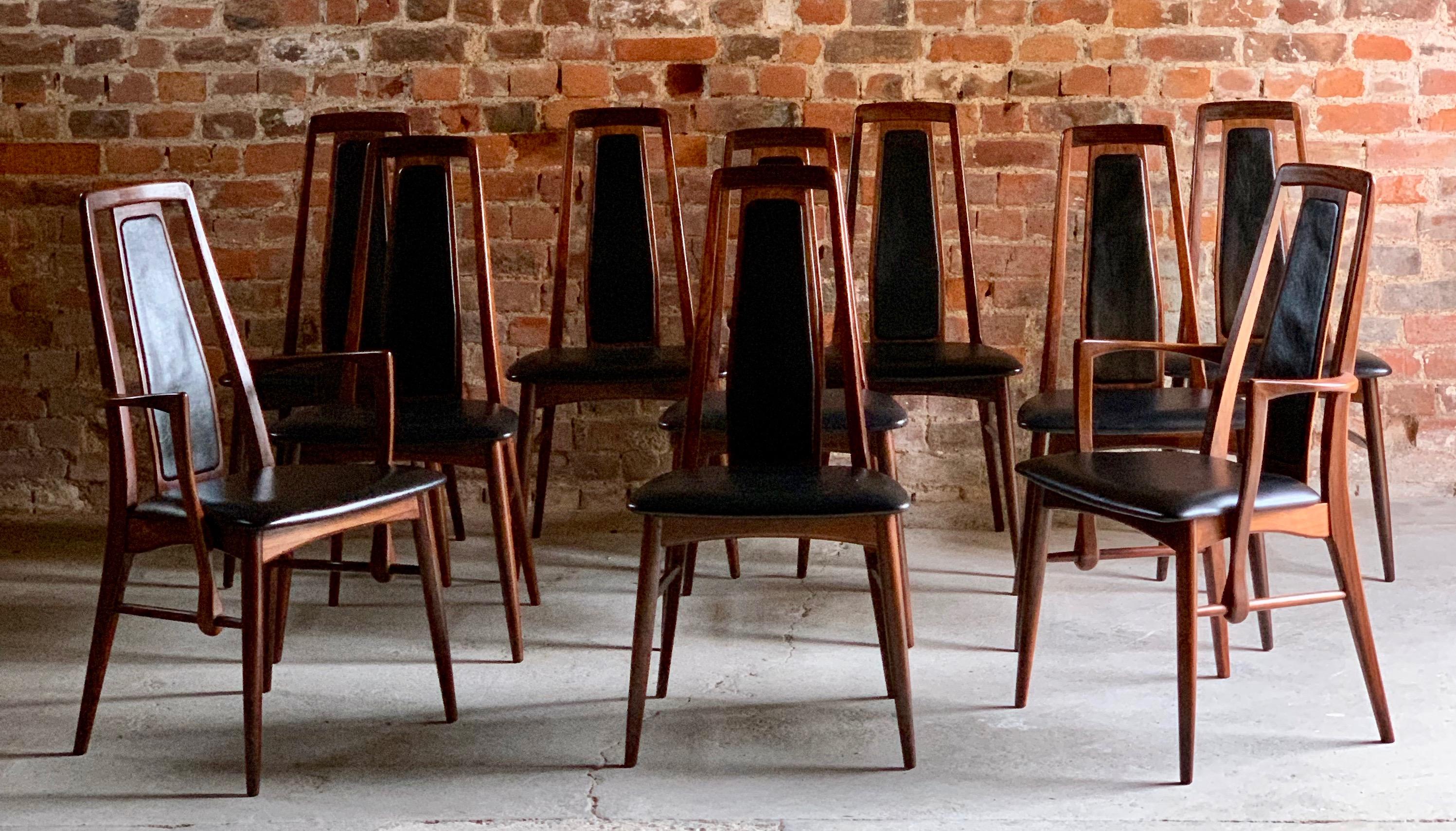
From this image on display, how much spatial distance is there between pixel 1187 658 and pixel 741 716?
2.61 feet

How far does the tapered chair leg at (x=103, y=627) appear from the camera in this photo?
2613mm

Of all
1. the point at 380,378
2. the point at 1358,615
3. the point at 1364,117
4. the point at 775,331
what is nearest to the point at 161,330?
the point at 380,378

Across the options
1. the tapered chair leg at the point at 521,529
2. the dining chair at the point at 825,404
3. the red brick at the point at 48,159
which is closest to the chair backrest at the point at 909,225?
the dining chair at the point at 825,404

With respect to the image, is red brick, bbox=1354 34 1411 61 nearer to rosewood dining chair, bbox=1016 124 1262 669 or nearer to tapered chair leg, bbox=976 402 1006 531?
rosewood dining chair, bbox=1016 124 1262 669

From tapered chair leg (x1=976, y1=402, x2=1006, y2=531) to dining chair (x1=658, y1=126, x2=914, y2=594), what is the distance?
0.26m

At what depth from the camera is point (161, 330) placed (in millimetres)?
2799

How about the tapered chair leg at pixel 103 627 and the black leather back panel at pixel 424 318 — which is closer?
the tapered chair leg at pixel 103 627

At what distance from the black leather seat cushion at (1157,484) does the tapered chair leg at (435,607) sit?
1079mm

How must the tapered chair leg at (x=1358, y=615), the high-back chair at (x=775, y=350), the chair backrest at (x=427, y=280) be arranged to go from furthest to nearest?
the chair backrest at (x=427, y=280) < the high-back chair at (x=775, y=350) < the tapered chair leg at (x=1358, y=615)

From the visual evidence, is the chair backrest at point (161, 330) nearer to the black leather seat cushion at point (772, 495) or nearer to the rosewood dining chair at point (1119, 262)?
the black leather seat cushion at point (772, 495)

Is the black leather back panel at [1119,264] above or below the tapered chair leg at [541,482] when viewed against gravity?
above

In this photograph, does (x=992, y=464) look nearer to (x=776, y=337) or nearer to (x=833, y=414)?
(x=833, y=414)

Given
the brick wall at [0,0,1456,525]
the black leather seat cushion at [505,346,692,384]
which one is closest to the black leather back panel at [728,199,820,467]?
the black leather seat cushion at [505,346,692,384]

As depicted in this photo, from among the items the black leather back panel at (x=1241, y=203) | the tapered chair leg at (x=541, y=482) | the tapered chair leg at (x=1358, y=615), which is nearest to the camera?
the tapered chair leg at (x=1358, y=615)
